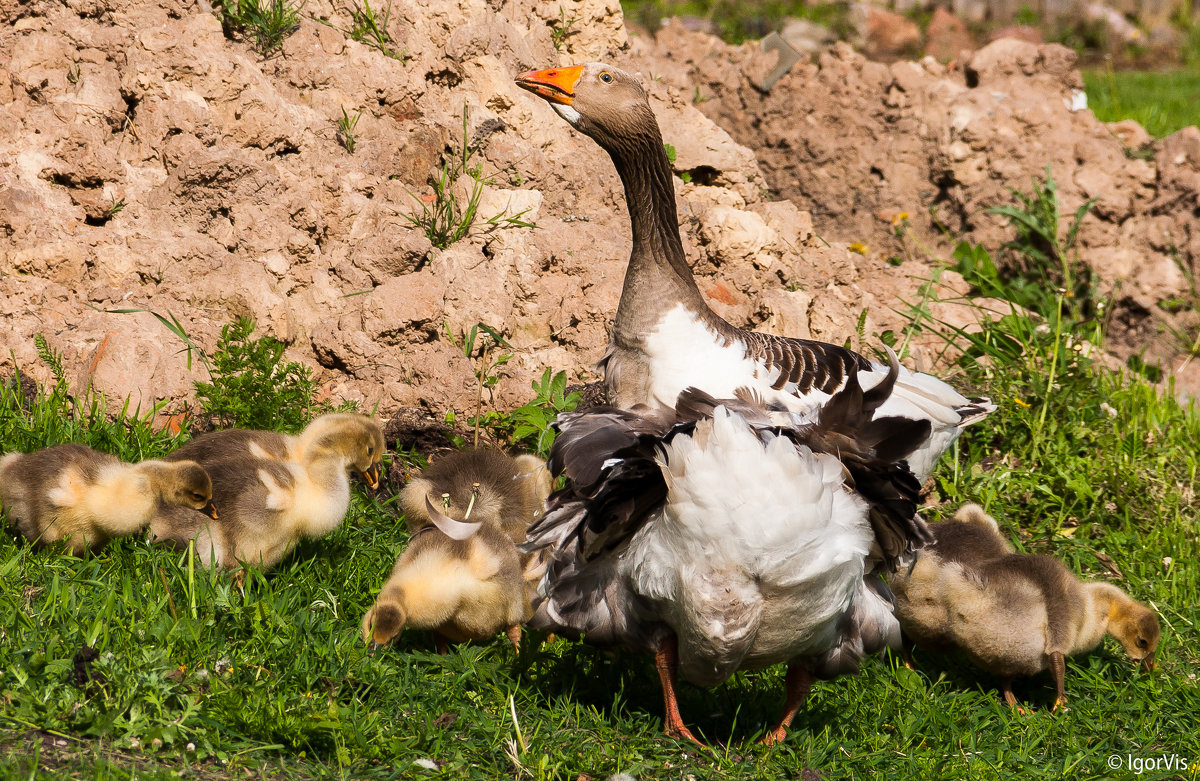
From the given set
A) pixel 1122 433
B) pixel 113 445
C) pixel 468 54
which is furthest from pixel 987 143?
pixel 113 445

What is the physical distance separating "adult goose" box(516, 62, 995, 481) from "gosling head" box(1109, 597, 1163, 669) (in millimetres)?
1092

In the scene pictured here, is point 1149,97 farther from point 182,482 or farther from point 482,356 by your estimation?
point 182,482

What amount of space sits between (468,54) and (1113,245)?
4907mm

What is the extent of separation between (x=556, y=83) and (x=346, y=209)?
1.71 meters

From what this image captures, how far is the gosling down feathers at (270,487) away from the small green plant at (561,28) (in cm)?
369

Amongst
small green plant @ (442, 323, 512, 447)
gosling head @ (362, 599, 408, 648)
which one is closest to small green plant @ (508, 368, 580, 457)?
small green plant @ (442, 323, 512, 447)

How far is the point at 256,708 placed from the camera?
3.71m

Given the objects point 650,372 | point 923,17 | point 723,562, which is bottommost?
point 923,17

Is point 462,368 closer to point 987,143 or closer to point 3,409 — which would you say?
point 3,409

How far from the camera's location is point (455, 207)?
677 centimetres

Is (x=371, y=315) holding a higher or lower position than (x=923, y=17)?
higher

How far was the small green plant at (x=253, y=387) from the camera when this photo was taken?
5547mm

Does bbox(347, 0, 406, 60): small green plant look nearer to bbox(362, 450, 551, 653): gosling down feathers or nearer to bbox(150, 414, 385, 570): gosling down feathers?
bbox(150, 414, 385, 570): gosling down feathers

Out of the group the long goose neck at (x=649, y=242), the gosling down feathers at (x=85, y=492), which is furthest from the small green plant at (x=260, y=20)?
the gosling down feathers at (x=85, y=492)
